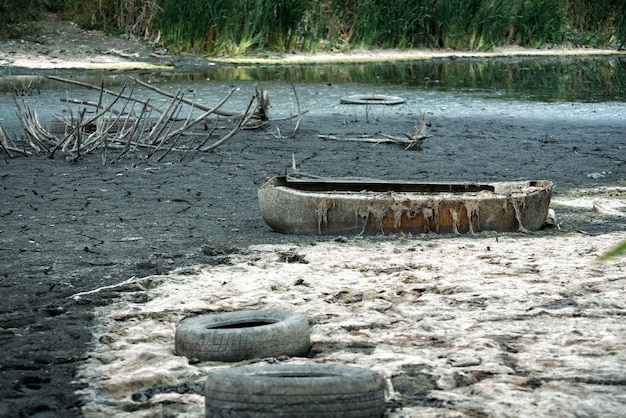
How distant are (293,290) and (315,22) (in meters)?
18.7

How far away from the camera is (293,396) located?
10.2 feet

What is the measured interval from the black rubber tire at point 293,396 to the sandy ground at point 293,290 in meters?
0.18

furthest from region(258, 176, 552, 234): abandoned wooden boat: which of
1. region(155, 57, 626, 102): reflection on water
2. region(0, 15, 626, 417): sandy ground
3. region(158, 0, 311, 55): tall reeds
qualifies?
region(158, 0, 311, 55): tall reeds

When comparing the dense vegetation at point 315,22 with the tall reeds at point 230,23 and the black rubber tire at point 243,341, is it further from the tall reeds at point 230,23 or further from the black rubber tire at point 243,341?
the black rubber tire at point 243,341

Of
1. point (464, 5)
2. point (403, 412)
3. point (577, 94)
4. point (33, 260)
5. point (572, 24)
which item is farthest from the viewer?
point (572, 24)

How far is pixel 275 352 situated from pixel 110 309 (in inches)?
39.2

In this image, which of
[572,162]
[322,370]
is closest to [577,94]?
[572,162]

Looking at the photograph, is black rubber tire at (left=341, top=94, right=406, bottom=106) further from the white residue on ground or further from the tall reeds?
the white residue on ground

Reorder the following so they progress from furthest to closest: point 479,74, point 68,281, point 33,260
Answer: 1. point 479,74
2. point 33,260
3. point 68,281

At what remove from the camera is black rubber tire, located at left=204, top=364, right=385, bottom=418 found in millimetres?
3127

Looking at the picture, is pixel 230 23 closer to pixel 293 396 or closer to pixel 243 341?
pixel 243 341

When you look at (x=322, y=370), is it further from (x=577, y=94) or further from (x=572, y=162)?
(x=577, y=94)

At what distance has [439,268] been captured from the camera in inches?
210

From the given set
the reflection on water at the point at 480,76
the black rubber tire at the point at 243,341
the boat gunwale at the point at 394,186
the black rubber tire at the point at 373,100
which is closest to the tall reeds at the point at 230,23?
the reflection on water at the point at 480,76
